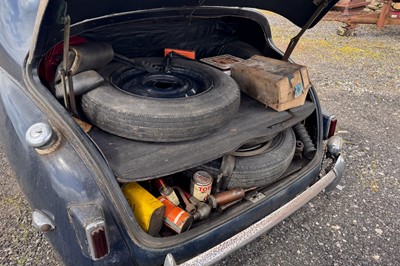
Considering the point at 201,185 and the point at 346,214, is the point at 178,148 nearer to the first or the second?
the point at 201,185

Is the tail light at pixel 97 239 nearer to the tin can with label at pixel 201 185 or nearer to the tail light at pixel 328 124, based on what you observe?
the tin can with label at pixel 201 185

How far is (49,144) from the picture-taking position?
53.4 inches

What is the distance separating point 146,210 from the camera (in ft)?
4.69

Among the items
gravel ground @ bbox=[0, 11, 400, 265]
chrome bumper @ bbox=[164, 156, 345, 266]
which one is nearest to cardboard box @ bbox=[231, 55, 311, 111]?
chrome bumper @ bbox=[164, 156, 345, 266]

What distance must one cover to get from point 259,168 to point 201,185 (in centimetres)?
34

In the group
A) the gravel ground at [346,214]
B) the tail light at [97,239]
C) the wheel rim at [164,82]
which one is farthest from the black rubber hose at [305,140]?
the tail light at [97,239]

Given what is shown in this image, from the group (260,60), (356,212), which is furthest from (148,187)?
(356,212)

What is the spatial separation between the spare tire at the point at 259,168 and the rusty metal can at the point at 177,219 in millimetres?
330

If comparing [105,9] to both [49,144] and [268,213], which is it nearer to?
[49,144]

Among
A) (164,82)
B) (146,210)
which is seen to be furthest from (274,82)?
(146,210)

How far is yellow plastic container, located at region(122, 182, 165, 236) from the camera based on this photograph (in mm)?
1429

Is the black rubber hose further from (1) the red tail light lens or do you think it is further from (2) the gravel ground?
(2) the gravel ground

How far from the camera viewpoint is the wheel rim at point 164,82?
2037mm

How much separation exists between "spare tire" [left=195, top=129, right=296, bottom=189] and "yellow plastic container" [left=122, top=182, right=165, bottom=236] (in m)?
0.41
